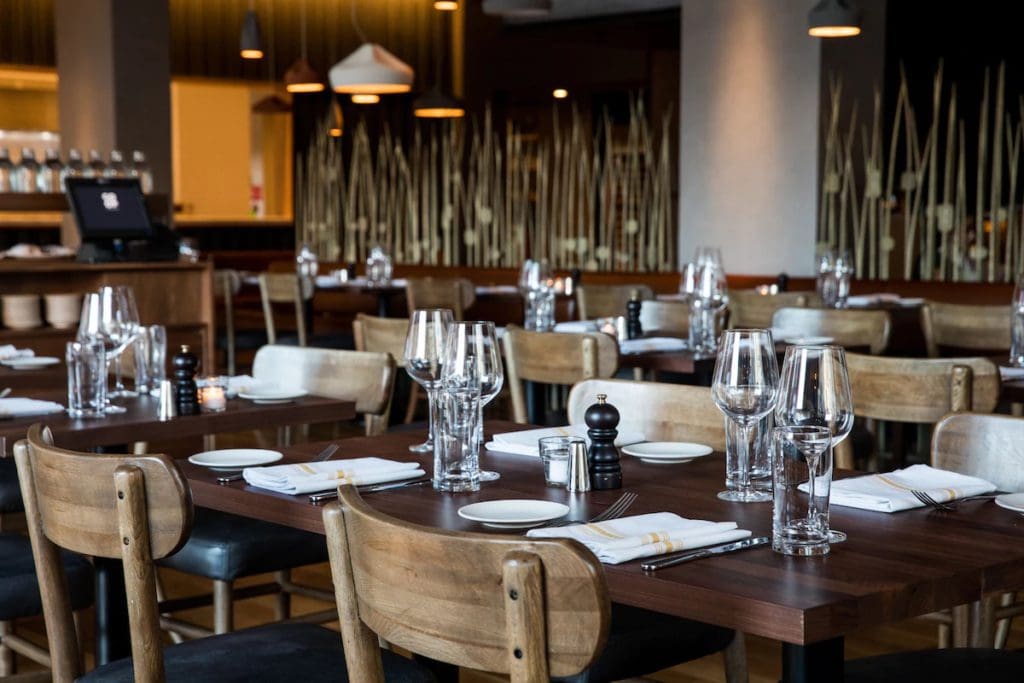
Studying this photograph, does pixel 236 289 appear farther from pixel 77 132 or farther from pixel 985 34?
pixel 985 34

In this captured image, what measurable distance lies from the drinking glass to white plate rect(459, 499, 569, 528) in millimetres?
307

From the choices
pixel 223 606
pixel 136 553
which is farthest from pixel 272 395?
pixel 136 553

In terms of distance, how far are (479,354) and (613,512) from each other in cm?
46

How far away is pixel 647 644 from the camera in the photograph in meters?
2.21

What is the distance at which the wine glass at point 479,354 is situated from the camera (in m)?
2.35

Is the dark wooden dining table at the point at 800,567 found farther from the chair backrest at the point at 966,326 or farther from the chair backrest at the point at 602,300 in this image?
the chair backrest at the point at 602,300

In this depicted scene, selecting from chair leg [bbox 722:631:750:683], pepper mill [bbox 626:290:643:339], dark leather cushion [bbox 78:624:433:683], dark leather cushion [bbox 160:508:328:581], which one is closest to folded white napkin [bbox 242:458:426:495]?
dark leather cushion [bbox 78:624:433:683]

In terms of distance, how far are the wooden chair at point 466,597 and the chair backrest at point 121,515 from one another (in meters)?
0.47

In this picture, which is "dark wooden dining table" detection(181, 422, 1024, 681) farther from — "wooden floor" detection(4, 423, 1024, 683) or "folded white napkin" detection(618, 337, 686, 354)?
"folded white napkin" detection(618, 337, 686, 354)

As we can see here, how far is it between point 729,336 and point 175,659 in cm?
99

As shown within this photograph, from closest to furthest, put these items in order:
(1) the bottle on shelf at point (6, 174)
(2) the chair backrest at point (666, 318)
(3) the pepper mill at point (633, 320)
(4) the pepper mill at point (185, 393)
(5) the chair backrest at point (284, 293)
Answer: (4) the pepper mill at point (185, 393) → (3) the pepper mill at point (633, 320) → (2) the chair backrest at point (666, 318) → (1) the bottle on shelf at point (6, 174) → (5) the chair backrest at point (284, 293)

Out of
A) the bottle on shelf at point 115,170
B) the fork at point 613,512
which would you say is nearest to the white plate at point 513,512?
the fork at point 613,512

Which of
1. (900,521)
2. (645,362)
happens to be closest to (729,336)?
(900,521)

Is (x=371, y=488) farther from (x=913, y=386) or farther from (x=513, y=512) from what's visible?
(x=913, y=386)
